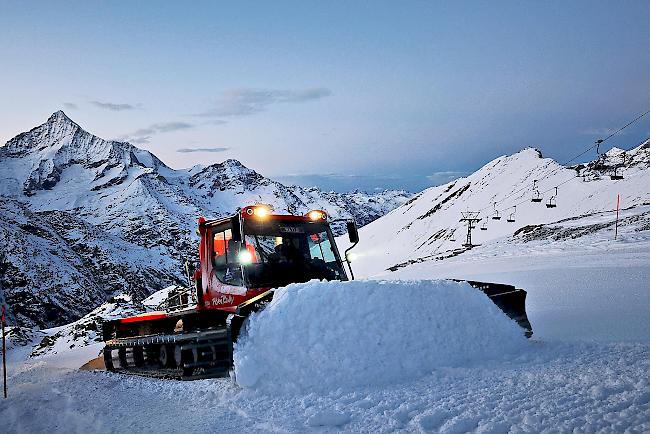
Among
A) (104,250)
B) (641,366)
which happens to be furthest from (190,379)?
(104,250)

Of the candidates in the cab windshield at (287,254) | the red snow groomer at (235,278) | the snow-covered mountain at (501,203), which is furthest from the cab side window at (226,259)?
the snow-covered mountain at (501,203)

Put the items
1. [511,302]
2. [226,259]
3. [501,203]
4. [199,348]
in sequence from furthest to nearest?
[501,203] < [226,259] < [511,302] < [199,348]

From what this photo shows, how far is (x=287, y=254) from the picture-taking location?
8.83 metres

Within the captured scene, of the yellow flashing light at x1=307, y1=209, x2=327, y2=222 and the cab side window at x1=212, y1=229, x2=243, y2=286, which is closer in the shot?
the cab side window at x1=212, y1=229, x2=243, y2=286

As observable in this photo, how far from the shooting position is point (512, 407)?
466 cm

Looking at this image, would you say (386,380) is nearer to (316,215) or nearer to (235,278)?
(235,278)

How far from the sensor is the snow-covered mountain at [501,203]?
65.6m

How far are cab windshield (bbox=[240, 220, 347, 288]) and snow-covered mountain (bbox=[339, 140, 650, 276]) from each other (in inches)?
1006

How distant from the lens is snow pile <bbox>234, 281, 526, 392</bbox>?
606cm

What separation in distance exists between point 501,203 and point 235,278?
99.7 meters

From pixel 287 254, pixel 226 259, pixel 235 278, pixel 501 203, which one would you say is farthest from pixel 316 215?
pixel 501 203

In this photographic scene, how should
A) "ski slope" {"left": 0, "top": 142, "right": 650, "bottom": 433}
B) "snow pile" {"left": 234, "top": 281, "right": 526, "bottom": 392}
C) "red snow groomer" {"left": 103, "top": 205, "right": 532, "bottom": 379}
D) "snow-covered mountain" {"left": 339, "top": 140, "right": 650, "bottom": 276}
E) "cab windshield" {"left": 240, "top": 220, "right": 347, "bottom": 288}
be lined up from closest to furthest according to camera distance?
"ski slope" {"left": 0, "top": 142, "right": 650, "bottom": 433} → "snow pile" {"left": 234, "top": 281, "right": 526, "bottom": 392} → "red snow groomer" {"left": 103, "top": 205, "right": 532, "bottom": 379} → "cab windshield" {"left": 240, "top": 220, "right": 347, "bottom": 288} → "snow-covered mountain" {"left": 339, "top": 140, "right": 650, "bottom": 276}

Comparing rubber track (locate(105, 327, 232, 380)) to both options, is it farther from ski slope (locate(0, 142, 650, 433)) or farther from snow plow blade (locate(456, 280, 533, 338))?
snow plow blade (locate(456, 280, 533, 338))

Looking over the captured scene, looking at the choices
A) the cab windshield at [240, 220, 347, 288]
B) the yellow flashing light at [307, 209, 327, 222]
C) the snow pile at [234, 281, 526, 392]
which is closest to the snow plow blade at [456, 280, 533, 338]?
the snow pile at [234, 281, 526, 392]
